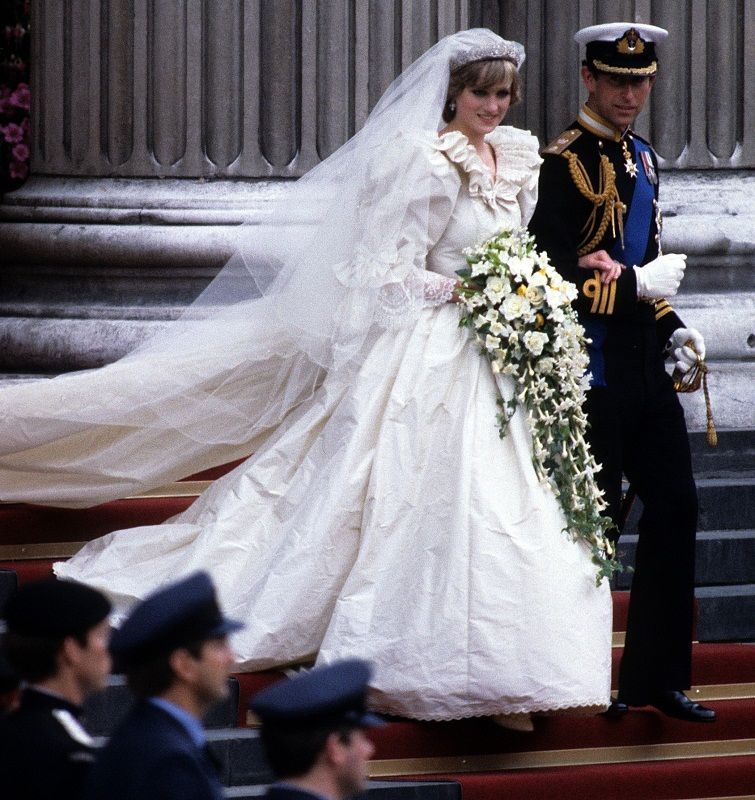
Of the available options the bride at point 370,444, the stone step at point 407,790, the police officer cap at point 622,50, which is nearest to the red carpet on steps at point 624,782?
the stone step at point 407,790

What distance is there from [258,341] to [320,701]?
3.19 metres

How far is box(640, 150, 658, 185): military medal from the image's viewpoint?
5836mm

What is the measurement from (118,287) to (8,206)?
604mm

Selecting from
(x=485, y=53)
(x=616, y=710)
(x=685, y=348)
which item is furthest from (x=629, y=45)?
(x=616, y=710)

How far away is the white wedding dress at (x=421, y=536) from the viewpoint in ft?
17.1

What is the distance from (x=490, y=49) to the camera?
18.4 feet

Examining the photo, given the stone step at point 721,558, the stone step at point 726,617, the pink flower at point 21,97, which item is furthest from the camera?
the pink flower at point 21,97

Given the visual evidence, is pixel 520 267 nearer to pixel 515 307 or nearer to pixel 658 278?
pixel 515 307

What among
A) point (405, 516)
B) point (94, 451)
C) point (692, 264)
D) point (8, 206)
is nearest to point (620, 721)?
point (405, 516)

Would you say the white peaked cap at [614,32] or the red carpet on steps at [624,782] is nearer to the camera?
the red carpet on steps at [624,782]

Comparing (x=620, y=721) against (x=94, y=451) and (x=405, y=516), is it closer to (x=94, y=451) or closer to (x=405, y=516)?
(x=405, y=516)

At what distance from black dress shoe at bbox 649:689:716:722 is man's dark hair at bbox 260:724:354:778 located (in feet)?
9.48

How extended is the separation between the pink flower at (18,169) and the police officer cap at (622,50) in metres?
4.03

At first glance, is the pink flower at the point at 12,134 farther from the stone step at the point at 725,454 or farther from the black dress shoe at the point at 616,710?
the black dress shoe at the point at 616,710
